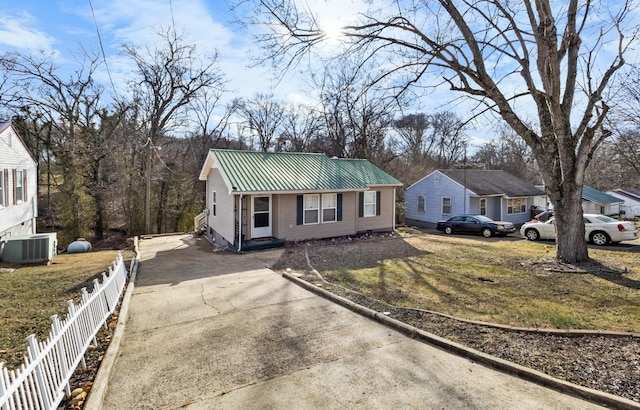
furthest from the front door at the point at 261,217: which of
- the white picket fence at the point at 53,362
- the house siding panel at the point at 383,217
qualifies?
the white picket fence at the point at 53,362

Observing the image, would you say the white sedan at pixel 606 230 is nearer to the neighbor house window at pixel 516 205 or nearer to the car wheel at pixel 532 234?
the car wheel at pixel 532 234

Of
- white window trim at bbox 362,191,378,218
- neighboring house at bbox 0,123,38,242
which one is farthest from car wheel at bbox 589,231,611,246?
neighboring house at bbox 0,123,38,242

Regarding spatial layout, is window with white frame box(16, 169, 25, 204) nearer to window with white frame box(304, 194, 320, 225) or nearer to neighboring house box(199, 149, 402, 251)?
neighboring house box(199, 149, 402, 251)

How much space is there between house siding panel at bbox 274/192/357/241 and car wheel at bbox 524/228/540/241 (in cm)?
940

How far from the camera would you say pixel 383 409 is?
3.54 metres

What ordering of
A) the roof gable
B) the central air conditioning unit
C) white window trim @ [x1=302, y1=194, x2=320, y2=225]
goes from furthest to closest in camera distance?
the roof gable < white window trim @ [x1=302, y1=194, x2=320, y2=225] < the central air conditioning unit

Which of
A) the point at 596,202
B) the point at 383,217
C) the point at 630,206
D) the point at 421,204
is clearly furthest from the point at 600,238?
the point at 630,206

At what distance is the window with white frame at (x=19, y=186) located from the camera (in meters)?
15.7

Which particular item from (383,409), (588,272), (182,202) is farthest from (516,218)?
(383,409)

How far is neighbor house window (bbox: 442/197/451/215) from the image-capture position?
27372 mm

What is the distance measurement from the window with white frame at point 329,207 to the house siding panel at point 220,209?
4240 mm

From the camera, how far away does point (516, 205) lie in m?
28.1

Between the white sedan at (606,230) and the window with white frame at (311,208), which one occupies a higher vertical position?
the window with white frame at (311,208)

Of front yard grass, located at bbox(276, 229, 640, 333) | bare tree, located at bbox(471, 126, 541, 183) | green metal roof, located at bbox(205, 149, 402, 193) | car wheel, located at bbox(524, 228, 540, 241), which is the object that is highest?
bare tree, located at bbox(471, 126, 541, 183)
